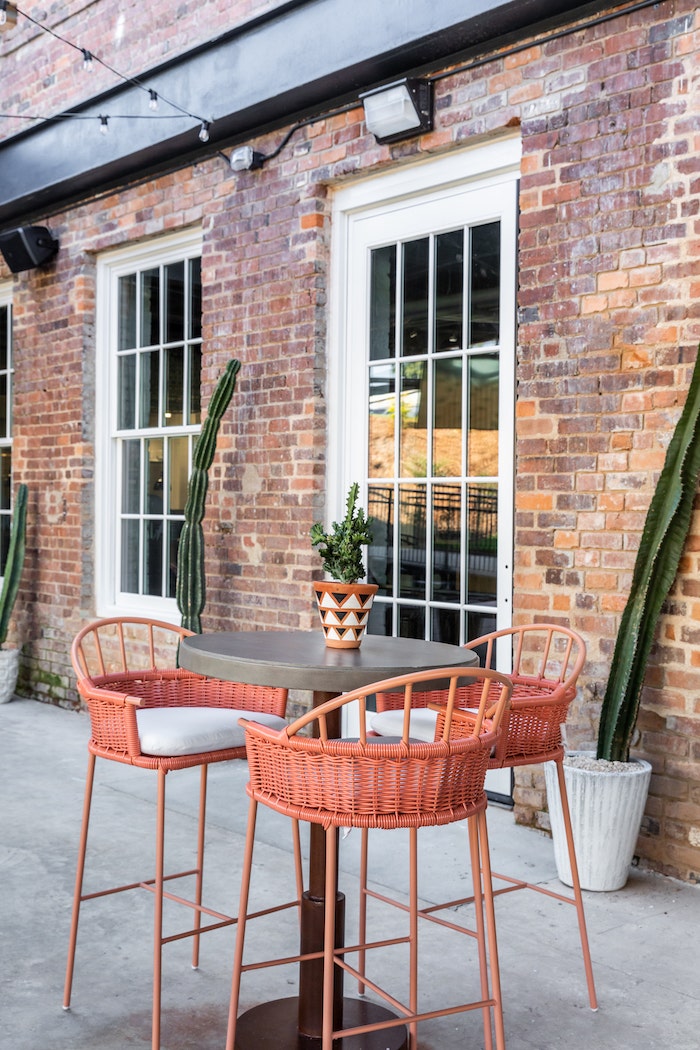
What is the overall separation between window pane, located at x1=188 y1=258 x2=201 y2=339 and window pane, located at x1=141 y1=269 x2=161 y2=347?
0.30 meters

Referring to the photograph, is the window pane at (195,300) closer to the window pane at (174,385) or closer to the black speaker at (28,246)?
the window pane at (174,385)

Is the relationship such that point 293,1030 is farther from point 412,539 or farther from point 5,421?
point 5,421

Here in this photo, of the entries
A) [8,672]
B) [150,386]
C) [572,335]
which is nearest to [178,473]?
[150,386]

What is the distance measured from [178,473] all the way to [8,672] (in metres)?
1.82

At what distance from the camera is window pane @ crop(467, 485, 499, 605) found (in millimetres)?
4297

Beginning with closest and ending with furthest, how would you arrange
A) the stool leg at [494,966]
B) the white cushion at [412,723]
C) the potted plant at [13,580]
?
the stool leg at [494,966] → the white cushion at [412,723] → the potted plant at [13,580]

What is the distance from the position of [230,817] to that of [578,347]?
2201 mm

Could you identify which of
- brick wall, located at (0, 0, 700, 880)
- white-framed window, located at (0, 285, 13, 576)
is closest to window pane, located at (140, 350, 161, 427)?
brick wall, located at (0, 0, 700, 880)

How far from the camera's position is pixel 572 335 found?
12.5ft

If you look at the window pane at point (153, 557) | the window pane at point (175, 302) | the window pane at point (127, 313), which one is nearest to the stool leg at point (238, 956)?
the window pane at point (153, 557)

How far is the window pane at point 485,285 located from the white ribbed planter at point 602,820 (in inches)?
70.8

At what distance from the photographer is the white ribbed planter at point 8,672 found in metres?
6.52

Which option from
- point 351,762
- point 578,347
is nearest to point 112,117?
point 578,347

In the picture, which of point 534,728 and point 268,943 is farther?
point 268,943
